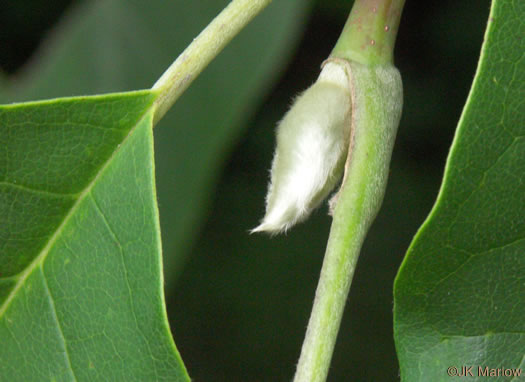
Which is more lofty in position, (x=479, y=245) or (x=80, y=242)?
(x=80, y=242)

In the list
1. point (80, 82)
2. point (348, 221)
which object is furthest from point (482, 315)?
point (80, 82)

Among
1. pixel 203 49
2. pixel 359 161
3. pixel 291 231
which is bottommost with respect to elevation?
pixel 291 231

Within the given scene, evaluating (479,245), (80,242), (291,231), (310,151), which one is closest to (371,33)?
(310,151)

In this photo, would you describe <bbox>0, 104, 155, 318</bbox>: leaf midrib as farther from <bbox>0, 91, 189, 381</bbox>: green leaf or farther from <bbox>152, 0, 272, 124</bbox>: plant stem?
<bbox>152, 0, 272, 124</bbox>: plant stem

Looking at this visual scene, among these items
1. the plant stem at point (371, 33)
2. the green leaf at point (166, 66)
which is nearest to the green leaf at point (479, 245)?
the plant stem at point (371, 33)

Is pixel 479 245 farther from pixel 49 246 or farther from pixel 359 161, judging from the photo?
pixel 49 246

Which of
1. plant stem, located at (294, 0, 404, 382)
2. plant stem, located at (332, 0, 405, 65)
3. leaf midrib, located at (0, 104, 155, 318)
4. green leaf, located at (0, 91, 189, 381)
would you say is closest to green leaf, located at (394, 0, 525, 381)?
plant stem, located at (294, 0, 404, 382)

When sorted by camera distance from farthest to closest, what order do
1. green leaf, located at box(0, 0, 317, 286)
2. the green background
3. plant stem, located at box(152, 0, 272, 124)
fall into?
the green background
green leaf, located at box(0, 0, 317, 286)
plant stem, located at box(152, 0, 272, 124)
